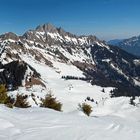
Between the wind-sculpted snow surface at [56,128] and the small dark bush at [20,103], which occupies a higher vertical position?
the wind-sculpted snow surface at [56,128]

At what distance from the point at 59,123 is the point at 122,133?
18.3 ft

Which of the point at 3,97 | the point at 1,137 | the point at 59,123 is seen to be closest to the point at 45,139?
the point at 1,137

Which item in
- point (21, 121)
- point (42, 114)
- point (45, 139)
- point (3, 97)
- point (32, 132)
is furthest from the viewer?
point (3, 97)

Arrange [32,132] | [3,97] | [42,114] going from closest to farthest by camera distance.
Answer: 1. [32,132]
2. [42,114]
3. [3,97]

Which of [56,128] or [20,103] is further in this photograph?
[20,103]

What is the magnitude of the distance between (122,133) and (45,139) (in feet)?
18.4

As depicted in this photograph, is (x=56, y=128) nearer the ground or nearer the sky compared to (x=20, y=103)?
nearer the sky

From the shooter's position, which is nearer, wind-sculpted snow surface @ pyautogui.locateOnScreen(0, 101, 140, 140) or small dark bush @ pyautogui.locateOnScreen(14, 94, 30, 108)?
wind-sculpted snow surface @ pyautogui.locateOnScreen(0, 101, 140, 140)

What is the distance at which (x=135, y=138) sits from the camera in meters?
23.0

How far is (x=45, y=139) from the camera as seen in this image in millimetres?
22078

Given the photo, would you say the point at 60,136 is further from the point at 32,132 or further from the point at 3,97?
the point at 3,97

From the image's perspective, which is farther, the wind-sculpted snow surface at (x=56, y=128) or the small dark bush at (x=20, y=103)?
the small dark bush at (x=20, y=103)

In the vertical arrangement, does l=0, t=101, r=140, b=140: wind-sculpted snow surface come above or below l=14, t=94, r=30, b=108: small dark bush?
above

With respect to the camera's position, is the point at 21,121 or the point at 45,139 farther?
the point at 21,121
